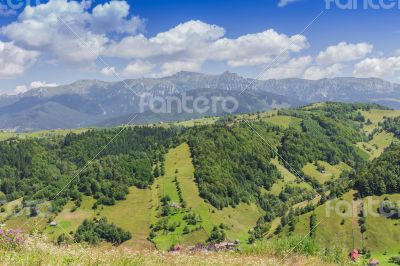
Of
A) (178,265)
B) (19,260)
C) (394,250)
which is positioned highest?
(19,260)

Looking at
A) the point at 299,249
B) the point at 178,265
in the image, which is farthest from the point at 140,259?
the point at 299,249

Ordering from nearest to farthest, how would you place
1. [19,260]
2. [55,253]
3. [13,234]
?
1. [19,260]
2. [55,253]
3. [13,234]

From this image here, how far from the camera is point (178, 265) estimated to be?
13.5 metres

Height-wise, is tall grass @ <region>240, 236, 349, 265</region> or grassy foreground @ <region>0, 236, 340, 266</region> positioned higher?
grassy foreground @ <region>0, 236, 340, 266</region>

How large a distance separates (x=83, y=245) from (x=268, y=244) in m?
8.01

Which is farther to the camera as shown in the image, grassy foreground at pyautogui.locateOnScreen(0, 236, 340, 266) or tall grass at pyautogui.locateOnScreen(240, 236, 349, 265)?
tall grass at pyautogui.locateOnScreen(240, 236, 349, 265)

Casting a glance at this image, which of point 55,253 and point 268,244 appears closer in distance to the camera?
point 55,253

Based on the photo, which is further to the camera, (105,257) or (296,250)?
(296,250)

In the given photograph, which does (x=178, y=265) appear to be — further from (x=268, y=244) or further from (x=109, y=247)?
(x=268, y=244)

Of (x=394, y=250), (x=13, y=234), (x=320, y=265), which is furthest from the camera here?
(x=394, y=250)

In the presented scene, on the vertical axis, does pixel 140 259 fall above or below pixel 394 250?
above

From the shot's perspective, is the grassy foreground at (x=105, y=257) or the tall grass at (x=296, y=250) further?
the tall grass at (x=296, y=250)

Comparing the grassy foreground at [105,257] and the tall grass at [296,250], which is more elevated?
the grassy foreground at [105,257]

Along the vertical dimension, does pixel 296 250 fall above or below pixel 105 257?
below
